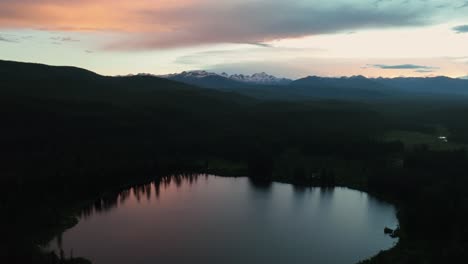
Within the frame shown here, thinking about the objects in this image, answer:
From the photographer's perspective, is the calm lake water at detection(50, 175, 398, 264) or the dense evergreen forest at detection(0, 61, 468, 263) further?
the dense evergreen forest at detection(0, 61, 468, 263)

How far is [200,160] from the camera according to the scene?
407 ft

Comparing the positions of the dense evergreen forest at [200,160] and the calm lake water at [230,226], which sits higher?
the dense evergreen forest at [200,160]

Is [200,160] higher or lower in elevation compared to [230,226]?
higher

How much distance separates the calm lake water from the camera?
57.1 meters

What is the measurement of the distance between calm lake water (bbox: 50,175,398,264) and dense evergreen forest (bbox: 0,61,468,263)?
3907mm

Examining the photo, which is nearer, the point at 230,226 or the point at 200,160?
the point at 230,226

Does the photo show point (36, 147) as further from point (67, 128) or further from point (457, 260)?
point (457, 260)

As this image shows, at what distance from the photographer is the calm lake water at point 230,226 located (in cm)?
5706

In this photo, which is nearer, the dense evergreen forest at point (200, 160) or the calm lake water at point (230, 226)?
the calm lake water at point (230, 226)

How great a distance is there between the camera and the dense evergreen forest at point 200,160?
61.1 metres

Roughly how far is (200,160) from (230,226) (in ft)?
185

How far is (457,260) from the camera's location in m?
47.9

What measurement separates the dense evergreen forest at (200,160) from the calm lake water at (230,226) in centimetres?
391

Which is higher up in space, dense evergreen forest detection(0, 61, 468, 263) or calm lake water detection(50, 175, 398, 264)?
dense evergreen forest detection(0, 61, 468, 263)
